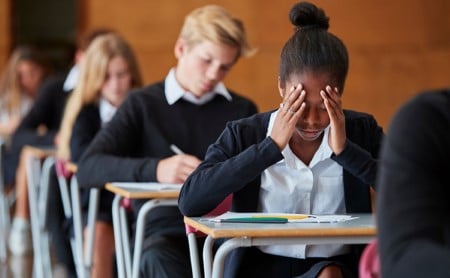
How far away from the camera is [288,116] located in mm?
2258

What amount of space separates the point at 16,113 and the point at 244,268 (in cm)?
434

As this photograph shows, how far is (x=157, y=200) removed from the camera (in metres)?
2.90

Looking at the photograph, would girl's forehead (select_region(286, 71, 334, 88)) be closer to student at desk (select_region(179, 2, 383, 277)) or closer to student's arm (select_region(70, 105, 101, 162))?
student at desk (select_region(179, 2, 383, 277))

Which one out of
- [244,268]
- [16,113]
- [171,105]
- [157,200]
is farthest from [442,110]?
[16,113]

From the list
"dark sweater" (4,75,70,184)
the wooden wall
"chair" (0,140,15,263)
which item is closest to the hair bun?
"dark sweater" (4,75,70,184)

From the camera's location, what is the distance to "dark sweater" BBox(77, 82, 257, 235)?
340 cm

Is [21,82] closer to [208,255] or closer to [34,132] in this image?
[34,132]

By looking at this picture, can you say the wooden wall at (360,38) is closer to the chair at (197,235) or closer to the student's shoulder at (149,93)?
the student's shoulder at (149,93)

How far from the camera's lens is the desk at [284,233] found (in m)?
2.04

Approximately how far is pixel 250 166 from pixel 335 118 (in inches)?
8.6

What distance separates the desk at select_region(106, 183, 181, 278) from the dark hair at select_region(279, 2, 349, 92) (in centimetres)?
59

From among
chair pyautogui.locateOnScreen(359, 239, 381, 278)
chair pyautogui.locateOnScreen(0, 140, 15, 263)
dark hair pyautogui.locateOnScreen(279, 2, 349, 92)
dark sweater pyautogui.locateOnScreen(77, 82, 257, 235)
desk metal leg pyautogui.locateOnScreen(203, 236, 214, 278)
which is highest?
dark hair pyautogui.locateOnScreen(279, 2, 349, 92)

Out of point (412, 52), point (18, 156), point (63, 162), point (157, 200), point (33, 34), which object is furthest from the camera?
point (33, 34)

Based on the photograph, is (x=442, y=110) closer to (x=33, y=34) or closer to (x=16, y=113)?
(x=16, y=113)
